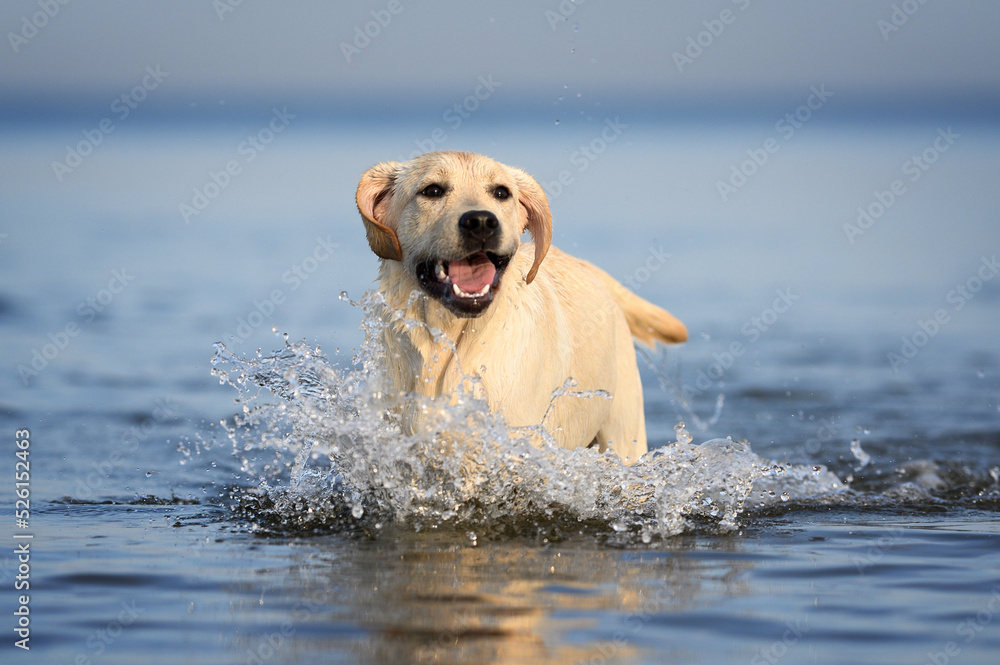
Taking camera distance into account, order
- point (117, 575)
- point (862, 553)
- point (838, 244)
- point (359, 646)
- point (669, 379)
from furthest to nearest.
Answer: point (838, 244) → point (669, 379) → point (862, 553) → point (117, 575) → point (359, 646)

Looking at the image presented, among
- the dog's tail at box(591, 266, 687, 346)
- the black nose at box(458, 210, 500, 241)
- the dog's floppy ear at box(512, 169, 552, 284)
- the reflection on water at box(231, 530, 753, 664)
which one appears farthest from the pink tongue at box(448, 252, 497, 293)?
the dog's tail at box(591, 266, 687, 346)

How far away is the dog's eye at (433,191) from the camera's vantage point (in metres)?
4.99

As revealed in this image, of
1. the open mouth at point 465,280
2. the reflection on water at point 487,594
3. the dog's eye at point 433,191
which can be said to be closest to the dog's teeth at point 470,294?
the open mouth at point 465,280

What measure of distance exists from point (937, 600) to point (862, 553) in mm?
694

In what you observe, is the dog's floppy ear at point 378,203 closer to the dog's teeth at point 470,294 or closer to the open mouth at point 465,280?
the open mouth at point 465,280

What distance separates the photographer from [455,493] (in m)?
5.11

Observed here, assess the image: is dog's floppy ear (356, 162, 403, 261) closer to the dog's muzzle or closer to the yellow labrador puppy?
the yellow labrador puppy

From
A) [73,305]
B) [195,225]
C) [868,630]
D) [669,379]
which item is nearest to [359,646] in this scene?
[868,630]

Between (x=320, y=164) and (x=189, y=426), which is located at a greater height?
(x=320, y=164)

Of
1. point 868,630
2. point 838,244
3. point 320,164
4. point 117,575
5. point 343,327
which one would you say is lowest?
point 868,630

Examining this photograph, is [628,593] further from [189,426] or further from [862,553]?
[189,426]

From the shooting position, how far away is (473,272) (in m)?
4.89

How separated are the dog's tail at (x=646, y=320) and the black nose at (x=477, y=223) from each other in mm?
2216

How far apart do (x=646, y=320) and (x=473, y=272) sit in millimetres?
2312
